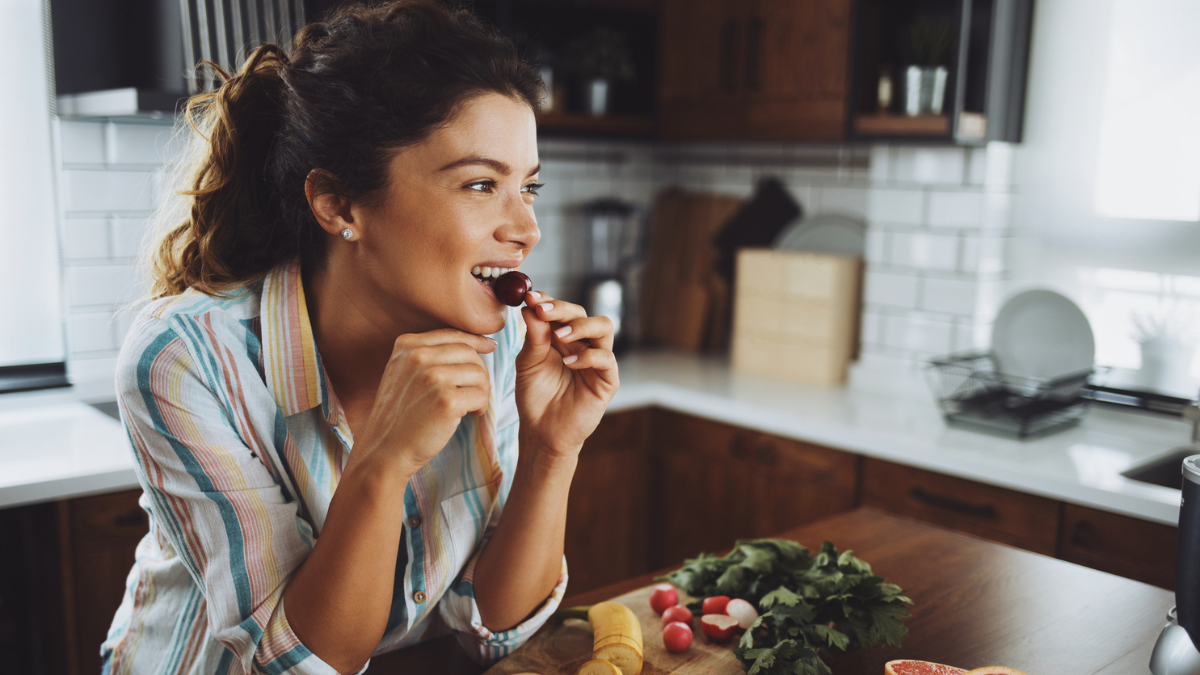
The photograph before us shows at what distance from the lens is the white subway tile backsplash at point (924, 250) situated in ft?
8.55

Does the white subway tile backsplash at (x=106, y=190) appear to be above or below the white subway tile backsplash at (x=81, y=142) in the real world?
below

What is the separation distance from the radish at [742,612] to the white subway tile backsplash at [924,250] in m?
1.72

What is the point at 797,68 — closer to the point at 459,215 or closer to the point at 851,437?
the point at 851,437

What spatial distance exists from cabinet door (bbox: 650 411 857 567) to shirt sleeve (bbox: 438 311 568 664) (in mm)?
1220

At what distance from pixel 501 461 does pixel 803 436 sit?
126 cm

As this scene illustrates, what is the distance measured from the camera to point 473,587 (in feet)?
4.29

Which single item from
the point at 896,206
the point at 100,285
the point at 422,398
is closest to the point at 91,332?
the point at 100,285

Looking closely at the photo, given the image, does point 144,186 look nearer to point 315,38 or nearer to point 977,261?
point 315,38

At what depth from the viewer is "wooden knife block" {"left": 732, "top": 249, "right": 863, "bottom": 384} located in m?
2.84

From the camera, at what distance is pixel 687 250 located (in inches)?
135

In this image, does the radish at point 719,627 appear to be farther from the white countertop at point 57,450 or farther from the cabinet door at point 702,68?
the cabinet door at point 702,68

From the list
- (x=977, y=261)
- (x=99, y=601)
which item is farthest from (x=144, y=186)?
(x=977, y=261)

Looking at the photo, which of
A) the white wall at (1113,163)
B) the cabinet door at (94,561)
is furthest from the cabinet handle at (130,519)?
the white wall at (1113,163)

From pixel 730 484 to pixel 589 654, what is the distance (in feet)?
5.19
